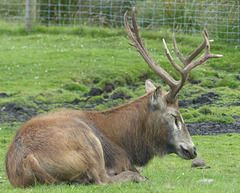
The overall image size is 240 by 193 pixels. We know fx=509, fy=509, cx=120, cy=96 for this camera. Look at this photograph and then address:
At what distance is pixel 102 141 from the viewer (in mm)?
7105

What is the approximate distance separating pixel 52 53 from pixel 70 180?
10.7 m

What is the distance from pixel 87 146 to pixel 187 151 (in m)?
1.65

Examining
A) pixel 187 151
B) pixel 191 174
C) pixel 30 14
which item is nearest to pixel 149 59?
pixel 187 151

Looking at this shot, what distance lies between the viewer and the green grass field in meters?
10.4

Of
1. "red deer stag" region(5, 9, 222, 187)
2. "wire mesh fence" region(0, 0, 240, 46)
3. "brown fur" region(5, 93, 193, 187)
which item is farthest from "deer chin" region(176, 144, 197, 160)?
"wire mesh fence" region(0, 0, 240, 46)

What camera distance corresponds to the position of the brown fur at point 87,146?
629 cm

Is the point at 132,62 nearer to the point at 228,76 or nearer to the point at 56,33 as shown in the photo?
the point at 228,76

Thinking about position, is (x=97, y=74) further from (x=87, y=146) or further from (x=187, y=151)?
(x=87, y=146)

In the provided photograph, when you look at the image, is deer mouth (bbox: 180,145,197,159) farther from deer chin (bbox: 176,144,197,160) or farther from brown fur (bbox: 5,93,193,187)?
brown fur (bbox: 5,93,193,187)

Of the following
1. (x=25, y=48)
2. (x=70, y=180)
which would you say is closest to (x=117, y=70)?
(x=25, y=48)

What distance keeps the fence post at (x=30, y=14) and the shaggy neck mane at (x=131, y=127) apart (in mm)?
11937

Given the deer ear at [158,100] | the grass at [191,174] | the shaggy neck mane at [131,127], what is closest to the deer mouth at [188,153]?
the grass at [191,174]

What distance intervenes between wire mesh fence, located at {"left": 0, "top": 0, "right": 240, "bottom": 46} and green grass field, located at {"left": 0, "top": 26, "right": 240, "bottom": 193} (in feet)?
1.87

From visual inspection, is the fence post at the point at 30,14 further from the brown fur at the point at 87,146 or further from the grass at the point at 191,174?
the brown fur at the point at 87,146
